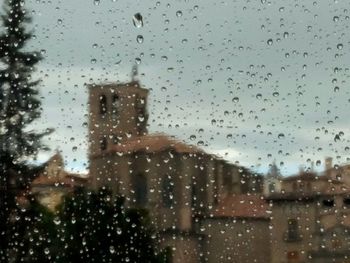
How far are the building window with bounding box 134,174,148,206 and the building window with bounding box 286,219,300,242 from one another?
76 centimetres

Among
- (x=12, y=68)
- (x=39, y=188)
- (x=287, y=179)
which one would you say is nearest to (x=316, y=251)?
(x=287, y=179)

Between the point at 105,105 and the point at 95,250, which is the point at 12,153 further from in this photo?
the point at 105,105

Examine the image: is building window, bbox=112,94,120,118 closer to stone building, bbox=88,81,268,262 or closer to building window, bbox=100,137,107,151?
stone building, bbox=88,81,268,262

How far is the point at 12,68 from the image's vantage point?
6.36m

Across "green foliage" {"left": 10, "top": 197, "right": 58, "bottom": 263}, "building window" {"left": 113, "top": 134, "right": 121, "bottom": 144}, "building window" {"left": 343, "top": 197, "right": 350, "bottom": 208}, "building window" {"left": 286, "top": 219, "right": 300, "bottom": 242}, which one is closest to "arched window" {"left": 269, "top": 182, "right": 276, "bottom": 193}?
"building window" {"left": 286, "top": 219, "right": 300, "bottom": 242}

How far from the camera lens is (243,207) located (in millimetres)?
4965

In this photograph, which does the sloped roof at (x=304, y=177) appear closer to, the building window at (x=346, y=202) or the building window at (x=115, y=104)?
the building window at (x=346, y=202)

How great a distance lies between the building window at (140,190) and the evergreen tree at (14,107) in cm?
75

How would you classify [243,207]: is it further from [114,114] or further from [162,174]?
[114,114]

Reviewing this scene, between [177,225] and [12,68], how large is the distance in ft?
5.28

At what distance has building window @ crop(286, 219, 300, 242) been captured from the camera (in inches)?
196

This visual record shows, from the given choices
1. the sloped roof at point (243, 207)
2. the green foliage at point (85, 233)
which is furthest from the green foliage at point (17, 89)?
the sloped roof at point (243, 207)

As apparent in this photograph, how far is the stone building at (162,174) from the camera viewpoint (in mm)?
5074

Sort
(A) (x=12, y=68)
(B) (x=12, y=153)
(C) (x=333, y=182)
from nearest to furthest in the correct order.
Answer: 1. (C) (x=333, y=182)
2. (A) (x=12, y=68)
3. (B) (x=12, y=153)
